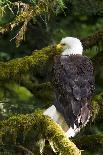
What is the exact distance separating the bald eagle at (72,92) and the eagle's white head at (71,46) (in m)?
0.19

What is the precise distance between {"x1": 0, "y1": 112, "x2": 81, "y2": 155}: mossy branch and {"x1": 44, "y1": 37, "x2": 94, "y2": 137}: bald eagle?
78 centimetres

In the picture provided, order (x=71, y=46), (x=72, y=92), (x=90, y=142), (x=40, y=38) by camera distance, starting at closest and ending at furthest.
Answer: (x=72, y=92) < (x=90, y=142) < (x=71, y=46) < (x=40, y=38)

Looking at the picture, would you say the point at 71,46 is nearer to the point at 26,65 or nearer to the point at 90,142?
the point at 26,65

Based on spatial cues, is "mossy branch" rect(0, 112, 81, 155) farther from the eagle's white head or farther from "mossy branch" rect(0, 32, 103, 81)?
the eagle's white head

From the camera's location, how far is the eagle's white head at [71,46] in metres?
6.79

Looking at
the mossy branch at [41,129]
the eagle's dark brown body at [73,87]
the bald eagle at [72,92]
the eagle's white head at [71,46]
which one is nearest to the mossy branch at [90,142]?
the bald eagle at [72,92]

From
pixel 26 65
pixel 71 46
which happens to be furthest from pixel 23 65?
pixel 71 46

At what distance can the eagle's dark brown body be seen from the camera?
19.2 feet

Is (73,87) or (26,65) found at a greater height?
(26,65)

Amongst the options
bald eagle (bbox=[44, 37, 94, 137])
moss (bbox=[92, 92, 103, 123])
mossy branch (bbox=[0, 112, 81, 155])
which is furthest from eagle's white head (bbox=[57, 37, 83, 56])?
mossy branch (bbox=[0, 112, 81, 155])

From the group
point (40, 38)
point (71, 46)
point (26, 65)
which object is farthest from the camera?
point (40, 38)

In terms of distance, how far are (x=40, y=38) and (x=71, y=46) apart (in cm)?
215

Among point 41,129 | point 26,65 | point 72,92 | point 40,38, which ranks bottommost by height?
point 41,129

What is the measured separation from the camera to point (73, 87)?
6000 mm
